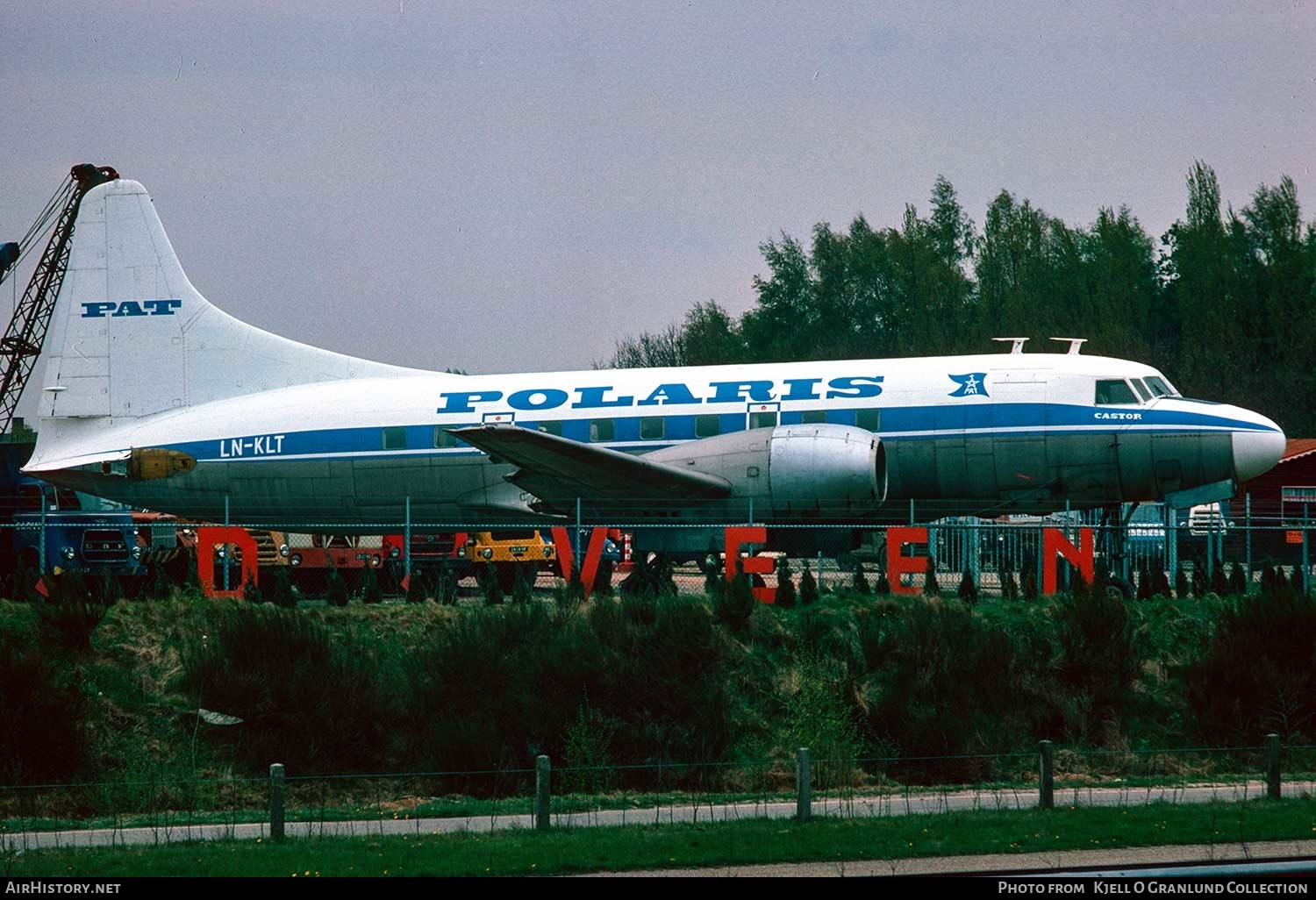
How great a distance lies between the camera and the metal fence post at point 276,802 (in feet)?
50.8

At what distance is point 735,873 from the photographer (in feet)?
45.0

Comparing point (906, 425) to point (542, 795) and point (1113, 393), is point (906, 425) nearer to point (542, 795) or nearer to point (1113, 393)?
point (1113, 393)

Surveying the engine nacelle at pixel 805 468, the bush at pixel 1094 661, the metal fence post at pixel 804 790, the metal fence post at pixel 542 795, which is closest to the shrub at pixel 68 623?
the metal fence post at pixel 542 795

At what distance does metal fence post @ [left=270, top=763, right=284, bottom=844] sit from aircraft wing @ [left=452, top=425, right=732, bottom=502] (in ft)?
39.7

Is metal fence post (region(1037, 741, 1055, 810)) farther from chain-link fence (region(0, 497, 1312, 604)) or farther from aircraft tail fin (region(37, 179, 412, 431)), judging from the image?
aircraft tail fin (region(37, 179, 412, 431))

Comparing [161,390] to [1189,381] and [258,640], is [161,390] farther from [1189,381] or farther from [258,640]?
[1189,381]

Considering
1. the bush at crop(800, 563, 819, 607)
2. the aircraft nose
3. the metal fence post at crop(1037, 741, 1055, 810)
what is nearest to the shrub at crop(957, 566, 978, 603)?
the bush at crop(800, 563, 819, 607)

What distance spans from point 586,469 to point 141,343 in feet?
41.6

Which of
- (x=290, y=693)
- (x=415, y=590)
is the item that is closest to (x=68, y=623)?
(x=290, y=693)

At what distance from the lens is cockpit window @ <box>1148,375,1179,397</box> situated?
1166 inches

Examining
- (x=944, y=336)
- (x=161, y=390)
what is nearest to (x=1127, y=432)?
(x=161, y=390)

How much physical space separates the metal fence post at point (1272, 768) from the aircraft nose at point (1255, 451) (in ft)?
38.8

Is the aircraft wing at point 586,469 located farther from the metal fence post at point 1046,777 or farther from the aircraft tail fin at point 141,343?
the metal fence post at point 1046,777

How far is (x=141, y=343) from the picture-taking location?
34.9 metres
